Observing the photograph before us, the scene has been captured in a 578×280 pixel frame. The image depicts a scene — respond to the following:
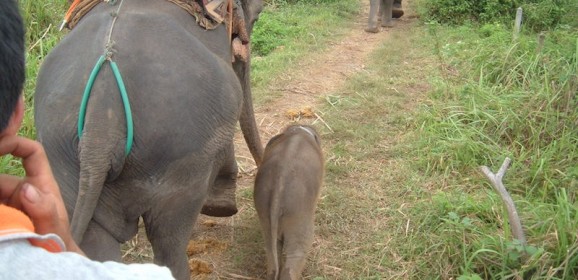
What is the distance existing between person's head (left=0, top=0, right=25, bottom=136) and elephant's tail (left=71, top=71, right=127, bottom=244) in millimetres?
1287

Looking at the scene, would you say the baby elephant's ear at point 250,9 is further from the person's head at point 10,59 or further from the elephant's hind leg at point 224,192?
the person's head at point 10,59

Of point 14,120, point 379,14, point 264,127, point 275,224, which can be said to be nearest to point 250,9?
point 275,224

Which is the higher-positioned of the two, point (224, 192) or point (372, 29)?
point (224, 192)

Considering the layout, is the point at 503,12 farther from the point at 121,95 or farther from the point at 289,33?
the point at 121,95

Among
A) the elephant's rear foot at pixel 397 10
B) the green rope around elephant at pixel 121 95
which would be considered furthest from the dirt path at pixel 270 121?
the green rope around elephant at pixel 121 95

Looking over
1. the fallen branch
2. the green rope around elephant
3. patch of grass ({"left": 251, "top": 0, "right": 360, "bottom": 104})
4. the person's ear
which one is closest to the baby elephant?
the fallen branch

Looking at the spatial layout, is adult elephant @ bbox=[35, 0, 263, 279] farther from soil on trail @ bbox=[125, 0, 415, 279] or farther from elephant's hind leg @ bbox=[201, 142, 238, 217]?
elephant's hind leg @ bbox=[201, 142, 238, 217]

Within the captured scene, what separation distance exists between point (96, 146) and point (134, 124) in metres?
0.16

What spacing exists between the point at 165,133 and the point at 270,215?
47.7 inches

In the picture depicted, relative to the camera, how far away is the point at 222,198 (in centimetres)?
418

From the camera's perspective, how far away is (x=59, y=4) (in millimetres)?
7402

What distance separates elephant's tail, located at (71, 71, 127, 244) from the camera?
2.35m

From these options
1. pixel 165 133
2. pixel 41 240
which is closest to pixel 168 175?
pixel 165 133

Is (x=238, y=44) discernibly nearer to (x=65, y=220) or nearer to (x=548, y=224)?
(x=548, y=224)
